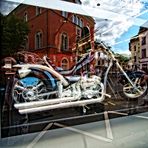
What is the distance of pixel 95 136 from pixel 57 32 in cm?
91

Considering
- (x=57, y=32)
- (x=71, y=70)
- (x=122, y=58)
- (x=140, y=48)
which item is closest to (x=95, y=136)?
(x=71, y=70)

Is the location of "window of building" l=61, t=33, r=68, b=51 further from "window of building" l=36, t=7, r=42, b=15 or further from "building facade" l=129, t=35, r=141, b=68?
"building facade" l=129, t=35, r=141, b=68

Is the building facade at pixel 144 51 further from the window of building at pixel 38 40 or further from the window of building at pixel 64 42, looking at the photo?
the window of building at pixel 38 40

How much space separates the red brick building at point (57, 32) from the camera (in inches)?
82.1

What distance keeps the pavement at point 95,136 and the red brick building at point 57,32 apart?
52 centimetres

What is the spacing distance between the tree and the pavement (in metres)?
0.59

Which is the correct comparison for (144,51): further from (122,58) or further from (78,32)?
(78,32)

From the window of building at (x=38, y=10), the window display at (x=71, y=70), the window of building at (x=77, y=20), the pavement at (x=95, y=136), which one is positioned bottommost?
the pavement at (x=95, y=136)

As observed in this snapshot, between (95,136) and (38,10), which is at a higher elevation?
(38,10)

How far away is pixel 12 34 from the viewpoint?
196 centimetres

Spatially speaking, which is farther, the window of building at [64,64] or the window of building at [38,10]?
the window of building at [64,64]

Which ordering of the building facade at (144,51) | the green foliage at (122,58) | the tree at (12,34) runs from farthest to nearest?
the building facade at (144,51) < the green foliage at (122,58) < the tree at (12,34)

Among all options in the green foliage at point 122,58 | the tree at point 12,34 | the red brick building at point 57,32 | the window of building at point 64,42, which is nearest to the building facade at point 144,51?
the green foliage at point 122,58

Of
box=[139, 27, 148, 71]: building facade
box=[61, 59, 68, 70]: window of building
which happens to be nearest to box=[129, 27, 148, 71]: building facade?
box=[139, 27, 148, 71]: building facade
